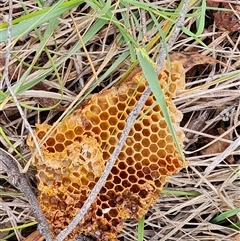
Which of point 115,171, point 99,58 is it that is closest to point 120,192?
point 115,171

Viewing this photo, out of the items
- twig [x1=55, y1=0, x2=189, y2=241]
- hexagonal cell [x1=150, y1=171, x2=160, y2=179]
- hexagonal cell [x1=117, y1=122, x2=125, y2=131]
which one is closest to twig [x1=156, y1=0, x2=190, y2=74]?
twig [x1=55, y1=0, x2=189, y2=241]

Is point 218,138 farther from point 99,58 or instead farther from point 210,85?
point 99,58

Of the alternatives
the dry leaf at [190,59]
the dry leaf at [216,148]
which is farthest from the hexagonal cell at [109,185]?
the dry leaf at [190,59]

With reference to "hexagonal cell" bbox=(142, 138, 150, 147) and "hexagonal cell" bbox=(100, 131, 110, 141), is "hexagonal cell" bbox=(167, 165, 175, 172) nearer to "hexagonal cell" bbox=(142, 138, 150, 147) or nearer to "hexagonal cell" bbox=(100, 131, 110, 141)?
"hexagonal cell" bbox=(142, 138, 150, 147)

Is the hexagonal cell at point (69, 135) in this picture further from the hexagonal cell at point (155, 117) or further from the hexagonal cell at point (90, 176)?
the hexagonal cell at point (155, 117)

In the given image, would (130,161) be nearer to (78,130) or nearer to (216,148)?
(78,130)

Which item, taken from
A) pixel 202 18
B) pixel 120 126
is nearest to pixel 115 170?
pixel 120 126

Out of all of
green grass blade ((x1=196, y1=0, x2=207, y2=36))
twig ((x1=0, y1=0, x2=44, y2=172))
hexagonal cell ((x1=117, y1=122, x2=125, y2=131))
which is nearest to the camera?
twig ((x1=0, y1=0, x2=44, y2=172))
